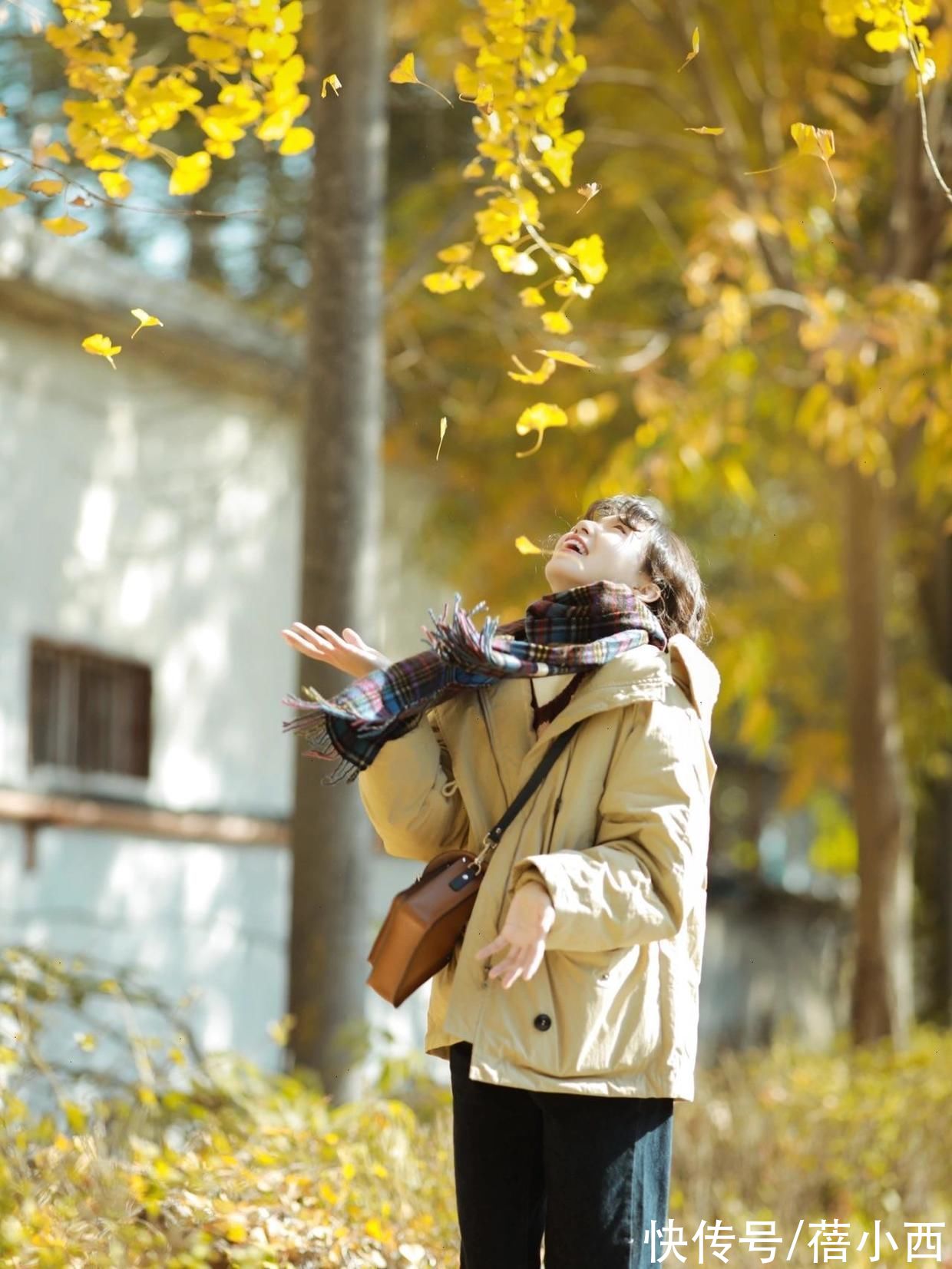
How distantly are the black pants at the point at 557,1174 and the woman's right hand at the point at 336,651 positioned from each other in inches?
25.9

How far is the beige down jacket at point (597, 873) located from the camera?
254cm

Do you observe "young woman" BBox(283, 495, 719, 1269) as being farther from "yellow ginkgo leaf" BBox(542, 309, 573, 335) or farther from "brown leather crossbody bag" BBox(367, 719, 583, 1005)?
"yellow ginkgo leaf" BBox(542, 309, 573, 335)

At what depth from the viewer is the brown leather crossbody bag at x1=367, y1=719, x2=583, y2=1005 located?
2646mm

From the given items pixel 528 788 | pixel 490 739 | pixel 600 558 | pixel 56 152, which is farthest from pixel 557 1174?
pixel 56 152

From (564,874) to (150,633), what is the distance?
502cm

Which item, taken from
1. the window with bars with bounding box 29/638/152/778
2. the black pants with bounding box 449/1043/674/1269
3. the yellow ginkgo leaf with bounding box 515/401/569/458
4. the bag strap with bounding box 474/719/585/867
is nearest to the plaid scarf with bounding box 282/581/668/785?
the bag strap with bounding box 474/719/585/867

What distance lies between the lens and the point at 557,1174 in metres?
2.63

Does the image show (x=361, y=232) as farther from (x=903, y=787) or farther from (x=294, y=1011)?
(x=903, y=787)

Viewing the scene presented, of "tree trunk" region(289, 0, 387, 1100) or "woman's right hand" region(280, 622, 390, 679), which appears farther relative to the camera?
"tree trunk" region(289, 0, 387, 1100)

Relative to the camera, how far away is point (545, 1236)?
267 cm

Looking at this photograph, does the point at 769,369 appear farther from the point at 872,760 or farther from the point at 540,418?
the point at 540,418

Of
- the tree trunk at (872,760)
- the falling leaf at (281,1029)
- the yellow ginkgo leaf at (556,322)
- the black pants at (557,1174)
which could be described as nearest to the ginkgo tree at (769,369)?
the tree trunk at (872,760)

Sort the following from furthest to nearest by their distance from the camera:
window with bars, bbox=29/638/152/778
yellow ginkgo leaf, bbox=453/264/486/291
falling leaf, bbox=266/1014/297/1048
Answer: window with bars, bbox=29/638/152/778 < falling leaf, bbox=266/1014/297/1048 < yellow ginkgo leaf, bbox=453/264/486/291

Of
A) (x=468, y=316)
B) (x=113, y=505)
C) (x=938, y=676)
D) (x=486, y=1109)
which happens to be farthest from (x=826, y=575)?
(x=486, y=1109)
